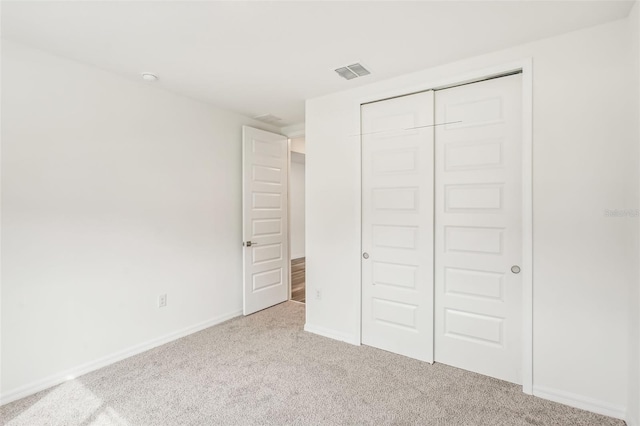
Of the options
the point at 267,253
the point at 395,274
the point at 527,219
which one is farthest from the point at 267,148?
the point at 527,219

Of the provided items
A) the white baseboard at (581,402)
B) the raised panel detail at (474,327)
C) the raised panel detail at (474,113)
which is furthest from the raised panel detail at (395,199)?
the white baseboard at (581,402)

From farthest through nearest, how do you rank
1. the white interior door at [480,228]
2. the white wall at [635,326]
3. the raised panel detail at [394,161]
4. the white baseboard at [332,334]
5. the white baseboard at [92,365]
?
the white baseboard at [332,334]
the raised panel detail at [394,161]
the white interior door at [480,228]
the white baseboard at [92,365]
the white wall at [635,326]

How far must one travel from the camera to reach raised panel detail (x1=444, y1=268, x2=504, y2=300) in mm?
2330

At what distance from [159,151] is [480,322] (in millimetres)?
3111

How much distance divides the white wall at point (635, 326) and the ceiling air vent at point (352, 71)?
160cm

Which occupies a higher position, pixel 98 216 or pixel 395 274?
pixel 98 216

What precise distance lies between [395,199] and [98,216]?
96.3 inches

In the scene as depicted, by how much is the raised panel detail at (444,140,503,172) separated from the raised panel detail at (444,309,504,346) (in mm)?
1135

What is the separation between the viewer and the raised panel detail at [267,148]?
382cm

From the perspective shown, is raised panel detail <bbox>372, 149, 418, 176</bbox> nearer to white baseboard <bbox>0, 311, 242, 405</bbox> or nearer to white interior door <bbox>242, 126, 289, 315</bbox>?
white interior door <bbox>242, 126, 289, 315</bbox>

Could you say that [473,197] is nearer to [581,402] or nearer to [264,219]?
[581,402]

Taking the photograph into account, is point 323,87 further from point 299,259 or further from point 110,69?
point 299,259

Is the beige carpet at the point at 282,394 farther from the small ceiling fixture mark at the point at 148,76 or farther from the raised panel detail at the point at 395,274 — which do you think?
the small ceiling fixture mark at the point at 148,76

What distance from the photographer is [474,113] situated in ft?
7.88
